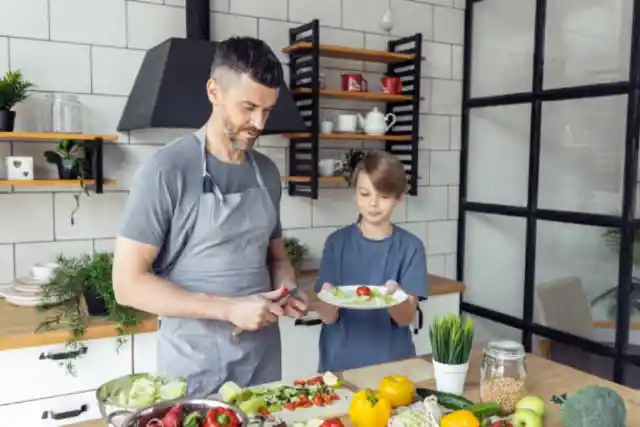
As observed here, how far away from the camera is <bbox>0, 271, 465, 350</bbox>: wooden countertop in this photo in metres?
1.84

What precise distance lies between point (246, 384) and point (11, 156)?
1.32 metres

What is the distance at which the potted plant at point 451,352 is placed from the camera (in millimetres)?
1354

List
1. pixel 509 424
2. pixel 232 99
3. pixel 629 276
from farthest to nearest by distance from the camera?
pixel 629 276 → pixel 232 99 → pixel 509 424

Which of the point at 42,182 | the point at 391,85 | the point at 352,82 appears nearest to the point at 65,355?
the point at 42,182

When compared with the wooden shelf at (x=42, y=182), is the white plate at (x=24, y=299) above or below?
below

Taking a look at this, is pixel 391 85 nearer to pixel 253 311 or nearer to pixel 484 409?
pixel 253 311

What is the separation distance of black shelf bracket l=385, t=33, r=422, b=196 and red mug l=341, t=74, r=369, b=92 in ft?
0.81

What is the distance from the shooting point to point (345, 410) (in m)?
1.25

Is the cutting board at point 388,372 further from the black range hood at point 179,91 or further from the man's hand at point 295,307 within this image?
the black range hood at point 179,91

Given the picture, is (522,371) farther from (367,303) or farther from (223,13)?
(223,13)

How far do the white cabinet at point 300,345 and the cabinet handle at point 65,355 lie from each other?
0.73 m

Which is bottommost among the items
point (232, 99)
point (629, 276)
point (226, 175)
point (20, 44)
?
point (629, 276)

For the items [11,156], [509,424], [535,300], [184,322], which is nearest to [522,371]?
[509,424]

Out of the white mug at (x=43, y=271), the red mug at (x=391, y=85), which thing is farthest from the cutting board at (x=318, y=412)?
the red mug at (x=391, y=85)
